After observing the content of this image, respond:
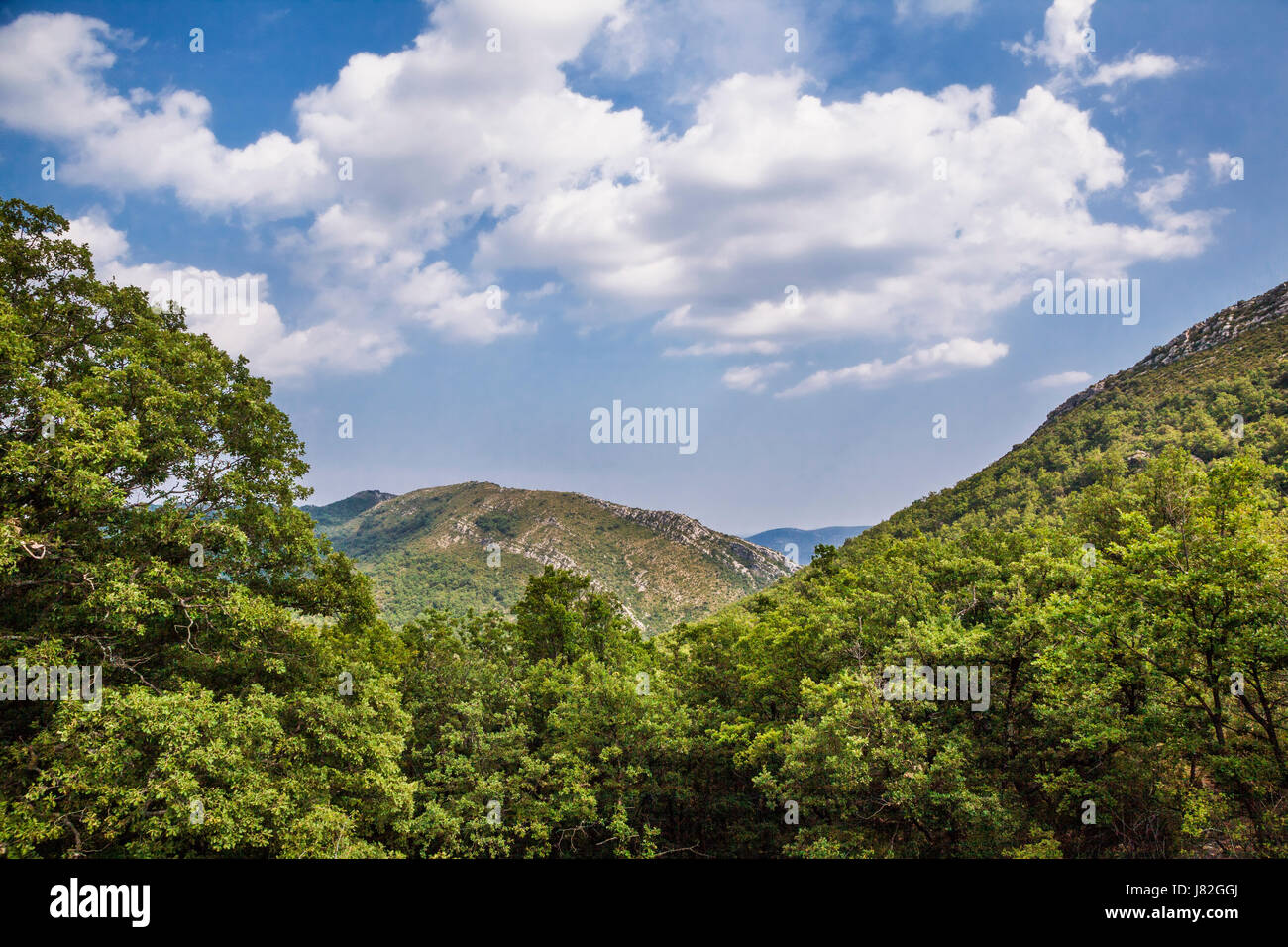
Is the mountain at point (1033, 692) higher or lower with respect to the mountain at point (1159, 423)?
lower

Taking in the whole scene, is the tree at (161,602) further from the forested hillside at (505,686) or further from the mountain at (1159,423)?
the mountain at (1159,423)

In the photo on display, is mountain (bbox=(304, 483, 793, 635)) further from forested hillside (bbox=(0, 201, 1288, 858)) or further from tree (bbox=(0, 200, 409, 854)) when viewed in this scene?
tree (bbox=(0, 200, 409, 854))

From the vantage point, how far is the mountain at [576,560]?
5443 inches

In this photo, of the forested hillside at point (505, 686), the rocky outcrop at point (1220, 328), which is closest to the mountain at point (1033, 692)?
the forested hillside at point (505, 686)

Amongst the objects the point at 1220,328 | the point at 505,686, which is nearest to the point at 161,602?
the point at 505,686

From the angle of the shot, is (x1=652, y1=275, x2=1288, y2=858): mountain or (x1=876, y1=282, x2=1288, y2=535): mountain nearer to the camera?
(x1=652, y1=275, x2=1288, y2=858): mountain

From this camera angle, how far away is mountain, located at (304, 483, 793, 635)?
138 metres

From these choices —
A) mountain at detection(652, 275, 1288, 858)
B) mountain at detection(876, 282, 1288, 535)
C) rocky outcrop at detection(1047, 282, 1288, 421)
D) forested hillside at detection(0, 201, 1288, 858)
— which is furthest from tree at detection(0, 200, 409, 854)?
rocky outcrop at detection(1047, 282, 1288, 421)

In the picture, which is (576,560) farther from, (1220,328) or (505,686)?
(1220,328)

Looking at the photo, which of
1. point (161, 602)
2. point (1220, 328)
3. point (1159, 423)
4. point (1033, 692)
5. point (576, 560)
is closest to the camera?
point (161, 602)

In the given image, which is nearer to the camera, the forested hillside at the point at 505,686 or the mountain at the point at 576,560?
the forested hillside at the point at 505,686

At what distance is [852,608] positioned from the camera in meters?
26.1

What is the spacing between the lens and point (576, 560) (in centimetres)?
15800

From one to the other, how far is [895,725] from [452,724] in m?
17.4
